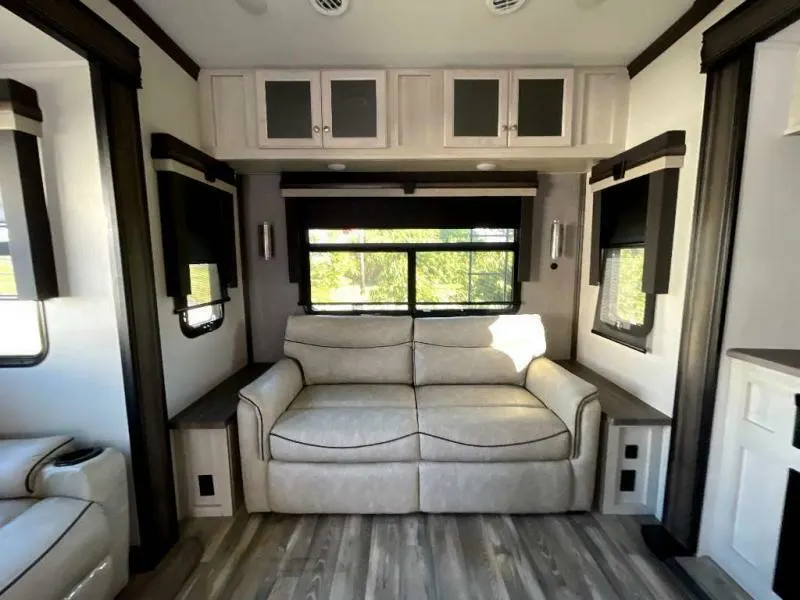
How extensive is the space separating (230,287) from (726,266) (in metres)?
2.76

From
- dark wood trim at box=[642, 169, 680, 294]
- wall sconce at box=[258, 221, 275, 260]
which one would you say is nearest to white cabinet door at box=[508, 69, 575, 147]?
dark wood trim at box=[642, 169, 680, 294]

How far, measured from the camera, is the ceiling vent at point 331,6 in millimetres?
1588

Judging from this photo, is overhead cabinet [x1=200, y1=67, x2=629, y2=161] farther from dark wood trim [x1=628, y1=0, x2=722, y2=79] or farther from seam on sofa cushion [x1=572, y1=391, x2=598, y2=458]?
seam on sofa cushion [x1=572, y1=391, x2=598, y2=458]

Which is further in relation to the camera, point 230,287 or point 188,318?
point 230,287

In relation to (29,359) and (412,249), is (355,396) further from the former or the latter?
(29,359)

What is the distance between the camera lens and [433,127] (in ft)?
6.86

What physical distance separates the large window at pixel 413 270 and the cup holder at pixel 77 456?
5.06 ft

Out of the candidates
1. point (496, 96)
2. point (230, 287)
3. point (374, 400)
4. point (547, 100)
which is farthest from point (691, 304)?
point (230, 287)

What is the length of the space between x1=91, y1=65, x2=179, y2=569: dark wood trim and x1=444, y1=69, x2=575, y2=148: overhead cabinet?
1580 millimetres

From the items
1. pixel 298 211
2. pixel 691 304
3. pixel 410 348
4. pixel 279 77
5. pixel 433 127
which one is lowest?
pixel 410 348

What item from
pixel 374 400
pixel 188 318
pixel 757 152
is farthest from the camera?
pixel 374 400

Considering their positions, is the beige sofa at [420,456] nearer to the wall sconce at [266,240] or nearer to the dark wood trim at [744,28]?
the wall sconce at [266,240]

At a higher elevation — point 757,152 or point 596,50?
point 596,50

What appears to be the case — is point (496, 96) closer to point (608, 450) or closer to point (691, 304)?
point (691, 304)
